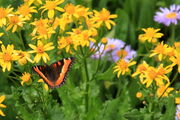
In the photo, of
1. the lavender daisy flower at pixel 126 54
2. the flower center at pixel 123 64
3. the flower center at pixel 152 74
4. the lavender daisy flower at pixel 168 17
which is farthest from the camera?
the lavender daisy flower at pixel 168 17

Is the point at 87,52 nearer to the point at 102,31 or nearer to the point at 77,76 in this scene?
the point at 102,31

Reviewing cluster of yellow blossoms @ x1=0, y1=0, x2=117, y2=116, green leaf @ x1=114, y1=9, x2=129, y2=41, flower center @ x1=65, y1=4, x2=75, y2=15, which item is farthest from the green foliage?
green leaf @ x1=114, y1=9, x2=129, y2=41

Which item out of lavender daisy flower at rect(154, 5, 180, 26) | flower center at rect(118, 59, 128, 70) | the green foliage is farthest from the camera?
lavender daisy flower at rect(154, 5, 180, 26)

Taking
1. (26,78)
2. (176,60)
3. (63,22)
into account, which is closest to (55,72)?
(26,78)

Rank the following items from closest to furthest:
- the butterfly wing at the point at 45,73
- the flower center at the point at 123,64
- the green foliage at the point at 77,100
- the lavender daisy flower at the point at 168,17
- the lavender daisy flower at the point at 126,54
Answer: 1. the butterfly wing at the point at 45,73
2. the green foliage at the point at 77,100
3. the flower center at the point at 123,64
4. the lavender daisy flower at the point at 126,54
5. the lavender daisy flower at the point at 168,17

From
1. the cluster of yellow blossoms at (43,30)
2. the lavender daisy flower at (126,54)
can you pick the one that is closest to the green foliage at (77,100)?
the cluster of yellow blossoms at (43,30)

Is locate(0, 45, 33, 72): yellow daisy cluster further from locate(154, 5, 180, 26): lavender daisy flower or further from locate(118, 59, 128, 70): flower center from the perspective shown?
locate(154, 5, 180, 26): lavender daisy flower

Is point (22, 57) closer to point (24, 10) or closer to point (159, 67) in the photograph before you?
point (24, 10)

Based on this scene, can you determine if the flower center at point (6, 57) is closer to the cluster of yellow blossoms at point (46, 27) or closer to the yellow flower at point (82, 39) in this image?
the cluster of yellow blossoms at point (46, 27)
